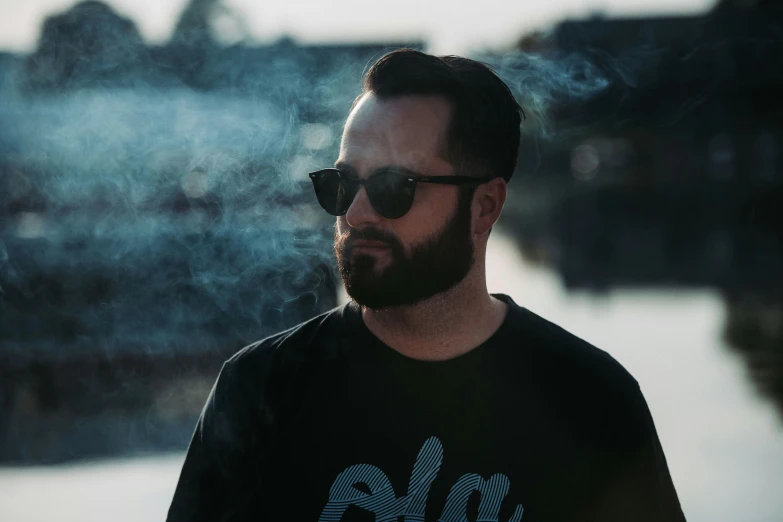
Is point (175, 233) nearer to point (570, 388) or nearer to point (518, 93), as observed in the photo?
point (518, 93)

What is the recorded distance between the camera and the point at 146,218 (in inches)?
288

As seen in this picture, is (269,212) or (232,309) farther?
(232,309)

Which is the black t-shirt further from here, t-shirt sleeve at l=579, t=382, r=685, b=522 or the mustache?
the mustache

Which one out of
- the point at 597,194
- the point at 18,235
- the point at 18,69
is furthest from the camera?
the point at 597,194

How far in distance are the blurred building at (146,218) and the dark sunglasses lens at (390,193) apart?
4.87ft

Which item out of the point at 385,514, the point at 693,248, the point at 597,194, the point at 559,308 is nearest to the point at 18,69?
the point at 385,514

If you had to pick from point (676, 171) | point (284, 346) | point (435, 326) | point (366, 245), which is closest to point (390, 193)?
point (366, 245)

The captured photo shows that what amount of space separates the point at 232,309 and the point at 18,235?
2115 millimetres

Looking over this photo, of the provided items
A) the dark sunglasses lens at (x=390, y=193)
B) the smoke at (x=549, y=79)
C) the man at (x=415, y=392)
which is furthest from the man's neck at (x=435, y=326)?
the smoke at (x=549, y=79)

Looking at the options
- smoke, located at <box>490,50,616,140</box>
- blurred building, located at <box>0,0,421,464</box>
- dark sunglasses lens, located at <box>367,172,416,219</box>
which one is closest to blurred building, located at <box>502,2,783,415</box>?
smoke, located at <box>490,50,616,140</box>

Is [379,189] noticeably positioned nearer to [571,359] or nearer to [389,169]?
[389,169]

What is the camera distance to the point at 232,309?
25.4 ft

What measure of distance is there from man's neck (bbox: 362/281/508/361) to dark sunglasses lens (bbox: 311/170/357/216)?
27cm

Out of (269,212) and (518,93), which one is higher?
(518,93)
